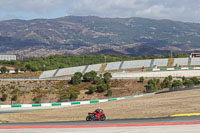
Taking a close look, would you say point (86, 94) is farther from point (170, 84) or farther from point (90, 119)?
point (90, 119)

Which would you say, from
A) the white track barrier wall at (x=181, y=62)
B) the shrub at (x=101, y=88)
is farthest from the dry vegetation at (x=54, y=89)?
the white track barrier wall at (x=181, y=62)

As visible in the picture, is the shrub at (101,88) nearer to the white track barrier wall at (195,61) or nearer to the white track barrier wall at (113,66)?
the white track barrier wall at (113,66)

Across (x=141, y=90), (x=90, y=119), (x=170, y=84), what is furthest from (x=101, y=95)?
(x=90, y=119)

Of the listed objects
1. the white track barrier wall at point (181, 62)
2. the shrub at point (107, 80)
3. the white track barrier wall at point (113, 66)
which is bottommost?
the shrub at point (107, 80)

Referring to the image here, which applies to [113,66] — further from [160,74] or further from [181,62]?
[160,74]

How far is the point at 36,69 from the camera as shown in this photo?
142750 mm

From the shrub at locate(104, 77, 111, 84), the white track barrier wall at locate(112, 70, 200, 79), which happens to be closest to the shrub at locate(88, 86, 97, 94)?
the shrub at locate(104, 77, 111, 84)

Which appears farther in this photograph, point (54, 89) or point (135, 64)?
point (135, 64)

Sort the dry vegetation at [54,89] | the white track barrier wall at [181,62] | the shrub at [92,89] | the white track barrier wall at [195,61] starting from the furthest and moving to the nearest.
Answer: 1. the white track barrier wall at [181,62]
2. the white track barrier wall at [195,61]
3. the shrub at [92,89]
4. the dry vegetation at [54,89]

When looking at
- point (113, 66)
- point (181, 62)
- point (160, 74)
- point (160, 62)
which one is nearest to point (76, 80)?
point (160, 74)

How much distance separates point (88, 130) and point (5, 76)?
107 m

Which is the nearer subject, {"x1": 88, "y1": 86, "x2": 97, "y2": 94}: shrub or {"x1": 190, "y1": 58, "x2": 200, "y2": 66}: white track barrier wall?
{"x1": 88, "y1": 86, "x2": 97, "y2": 94}: shrub

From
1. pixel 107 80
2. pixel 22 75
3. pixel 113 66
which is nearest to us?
pixel 107 80

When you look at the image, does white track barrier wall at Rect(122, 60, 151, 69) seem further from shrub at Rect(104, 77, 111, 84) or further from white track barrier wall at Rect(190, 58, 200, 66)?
shrub at Rect(104, 77, 111, 84)
